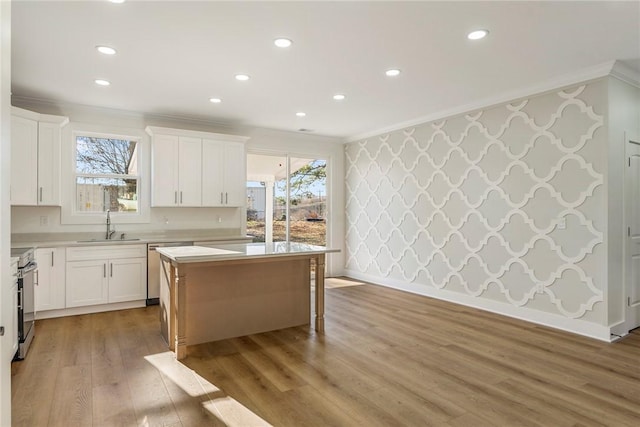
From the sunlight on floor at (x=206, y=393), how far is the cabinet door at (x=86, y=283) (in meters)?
1.84

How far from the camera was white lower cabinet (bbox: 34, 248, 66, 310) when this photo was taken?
420 centimetres

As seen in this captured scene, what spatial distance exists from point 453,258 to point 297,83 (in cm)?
308

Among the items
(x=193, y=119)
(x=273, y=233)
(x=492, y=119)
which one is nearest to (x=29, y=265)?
(x=193, y=119)

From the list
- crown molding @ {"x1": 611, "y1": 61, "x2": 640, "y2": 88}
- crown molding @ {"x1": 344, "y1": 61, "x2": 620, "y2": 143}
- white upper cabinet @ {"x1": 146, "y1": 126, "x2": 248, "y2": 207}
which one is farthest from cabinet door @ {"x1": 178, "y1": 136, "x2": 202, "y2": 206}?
crown molding @ {"x1": 611, "y1": 61, "x2": 640, "y2": 88}

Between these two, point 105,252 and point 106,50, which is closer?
point 106,50

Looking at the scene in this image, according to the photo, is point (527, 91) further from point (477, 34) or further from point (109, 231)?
point (109, 231)

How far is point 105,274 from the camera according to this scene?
15.0ft

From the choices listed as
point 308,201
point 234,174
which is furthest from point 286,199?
point 234,174

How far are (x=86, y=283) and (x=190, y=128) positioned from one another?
258 cm

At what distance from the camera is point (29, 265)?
3.28m

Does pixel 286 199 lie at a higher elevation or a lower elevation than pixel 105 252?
higher

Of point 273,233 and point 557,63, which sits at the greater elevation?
point 557,63

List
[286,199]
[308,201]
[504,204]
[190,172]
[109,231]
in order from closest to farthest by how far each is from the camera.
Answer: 1. [504,204]
2. [109,231]
3. [190,172]
4. [286,199]
5. [308,201]

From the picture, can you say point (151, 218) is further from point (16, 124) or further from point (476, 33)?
point (476, 33)
